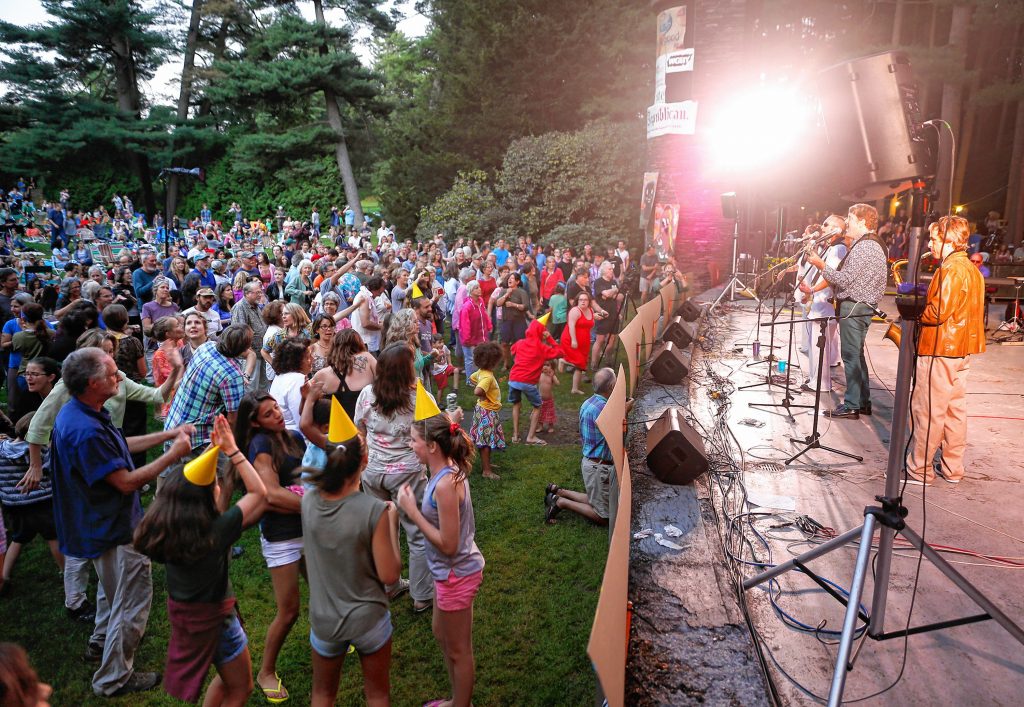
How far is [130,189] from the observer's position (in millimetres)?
34344

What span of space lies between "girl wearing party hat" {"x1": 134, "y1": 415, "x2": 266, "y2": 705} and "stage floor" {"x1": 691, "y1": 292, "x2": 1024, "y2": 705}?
107 inches

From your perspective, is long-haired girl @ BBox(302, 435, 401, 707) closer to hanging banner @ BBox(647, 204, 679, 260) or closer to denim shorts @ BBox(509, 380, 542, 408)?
denim shorts @ BBox(509, 380, 542, 408)

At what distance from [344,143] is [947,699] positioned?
32.5m

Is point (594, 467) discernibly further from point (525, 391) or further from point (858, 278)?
point (858, 278)

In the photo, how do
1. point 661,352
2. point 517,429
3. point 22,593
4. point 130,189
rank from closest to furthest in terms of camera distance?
point 22,593 < point 517,429 < point 661,352 < point 130,189

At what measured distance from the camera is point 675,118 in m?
19.1

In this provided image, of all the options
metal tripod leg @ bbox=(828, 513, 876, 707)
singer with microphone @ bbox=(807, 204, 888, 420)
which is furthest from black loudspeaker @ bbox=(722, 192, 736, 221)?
metal tripod leg @ bbox=(828, 513, 876, 707)

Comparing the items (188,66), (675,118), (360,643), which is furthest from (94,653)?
(188,66)

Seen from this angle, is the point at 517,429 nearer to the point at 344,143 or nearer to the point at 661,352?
the point at 661,352

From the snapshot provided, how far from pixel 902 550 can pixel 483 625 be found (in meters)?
2.94

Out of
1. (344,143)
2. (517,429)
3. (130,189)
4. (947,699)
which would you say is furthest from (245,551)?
(130,189)

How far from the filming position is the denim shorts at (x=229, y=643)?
3.03 meters

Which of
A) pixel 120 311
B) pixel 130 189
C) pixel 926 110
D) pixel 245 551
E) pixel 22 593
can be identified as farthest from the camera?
pixel 130 189

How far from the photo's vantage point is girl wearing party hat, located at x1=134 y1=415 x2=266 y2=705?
9.13 ft
